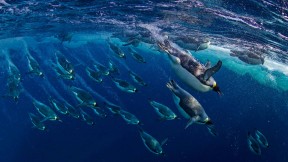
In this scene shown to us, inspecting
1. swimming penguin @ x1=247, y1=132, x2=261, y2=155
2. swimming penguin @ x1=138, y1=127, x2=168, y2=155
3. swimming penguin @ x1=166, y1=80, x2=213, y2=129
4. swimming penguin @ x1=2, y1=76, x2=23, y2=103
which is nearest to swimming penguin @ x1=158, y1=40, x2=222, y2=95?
swimming penguin @ x1=166, y1=80, x2=213, y2=129

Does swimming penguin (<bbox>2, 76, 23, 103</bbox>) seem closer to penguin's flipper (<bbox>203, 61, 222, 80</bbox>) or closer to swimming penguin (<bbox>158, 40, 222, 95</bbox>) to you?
swimming penguin (<bbox>158, 40, 222, 95</bbox>)

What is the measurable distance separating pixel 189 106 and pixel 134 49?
7749 millimetres

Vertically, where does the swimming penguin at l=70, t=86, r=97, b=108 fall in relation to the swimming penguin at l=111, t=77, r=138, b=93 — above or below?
below

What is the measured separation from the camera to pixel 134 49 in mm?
12266

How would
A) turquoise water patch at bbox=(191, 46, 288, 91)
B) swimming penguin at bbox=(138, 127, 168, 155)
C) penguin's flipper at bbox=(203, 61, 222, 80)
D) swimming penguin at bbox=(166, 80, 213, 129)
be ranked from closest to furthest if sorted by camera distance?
penguin's flipper at bbox=(203, 61, 222, 80), swimming penguin at bbox=(166, 80, 213, 129), swimming penguin at bbox=(138, 127, 168, 155), turquoise water patch at bbox=(191, 46, 288, 91)

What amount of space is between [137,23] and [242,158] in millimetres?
35115

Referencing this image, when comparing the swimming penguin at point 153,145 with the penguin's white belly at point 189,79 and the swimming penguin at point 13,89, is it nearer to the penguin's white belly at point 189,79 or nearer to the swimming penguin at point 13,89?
the swimming penguin at point 13,89

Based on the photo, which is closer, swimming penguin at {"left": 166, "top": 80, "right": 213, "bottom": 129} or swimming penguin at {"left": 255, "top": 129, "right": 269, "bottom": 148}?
swimming penguin at {"left": 166, "top": 80, "right": 213, "bottom": 129}

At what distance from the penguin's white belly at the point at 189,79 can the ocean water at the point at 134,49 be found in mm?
461

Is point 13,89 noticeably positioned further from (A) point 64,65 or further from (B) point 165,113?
(B) point 165,113

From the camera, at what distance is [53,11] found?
15.2m

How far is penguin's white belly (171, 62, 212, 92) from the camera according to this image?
4.44 m

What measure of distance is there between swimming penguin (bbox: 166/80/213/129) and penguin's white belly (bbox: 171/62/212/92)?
234 mm

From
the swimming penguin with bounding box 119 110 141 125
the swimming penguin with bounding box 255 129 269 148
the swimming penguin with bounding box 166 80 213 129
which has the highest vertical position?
the swimming penguin with bounding box 166 80 213 129
